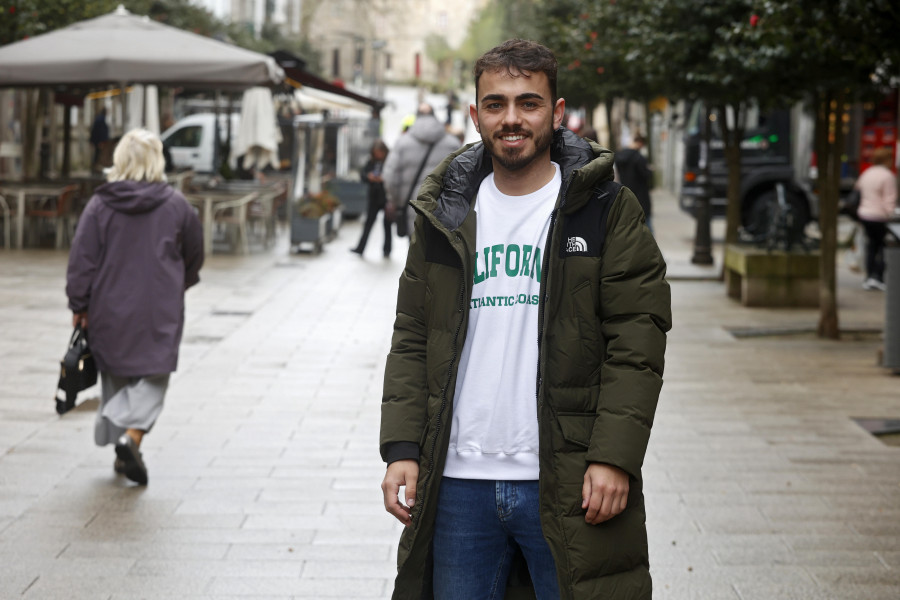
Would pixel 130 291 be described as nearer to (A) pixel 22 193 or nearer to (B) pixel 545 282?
(B) pixel 545 282

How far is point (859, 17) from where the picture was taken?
902 cm

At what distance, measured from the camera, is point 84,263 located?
632 cm

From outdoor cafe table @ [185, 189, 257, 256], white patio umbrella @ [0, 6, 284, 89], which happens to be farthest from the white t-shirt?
outdoor cafe table @ [185, 189, 257, 256]

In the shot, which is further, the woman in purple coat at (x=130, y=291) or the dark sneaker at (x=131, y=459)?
the woman in purple coat at (x=130, y=291)

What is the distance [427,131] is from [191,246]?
5963mm

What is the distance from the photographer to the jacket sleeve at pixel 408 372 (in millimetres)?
2984

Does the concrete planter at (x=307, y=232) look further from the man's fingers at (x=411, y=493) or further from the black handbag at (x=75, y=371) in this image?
the man's fingers at (x=411, y=493)

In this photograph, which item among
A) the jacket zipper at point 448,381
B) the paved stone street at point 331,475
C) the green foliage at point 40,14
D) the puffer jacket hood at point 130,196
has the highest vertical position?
the green foliage at point 40,14

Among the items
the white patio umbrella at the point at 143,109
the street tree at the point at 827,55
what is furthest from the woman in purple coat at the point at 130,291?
the white patio umbrella at the point at 143,109

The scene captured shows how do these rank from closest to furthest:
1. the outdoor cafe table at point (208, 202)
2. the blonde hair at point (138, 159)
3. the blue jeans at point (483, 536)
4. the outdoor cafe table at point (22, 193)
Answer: the blue jeans at point (483, 536) → the blonde hair at point (138, 159) → the outdoor cafe table at point (22, 193) → the outdoor cafe table at point (208, 202)

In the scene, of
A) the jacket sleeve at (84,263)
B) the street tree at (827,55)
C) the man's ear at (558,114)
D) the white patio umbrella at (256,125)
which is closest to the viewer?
the man's ear at (558,114)

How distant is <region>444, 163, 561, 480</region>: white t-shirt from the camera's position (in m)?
2.90

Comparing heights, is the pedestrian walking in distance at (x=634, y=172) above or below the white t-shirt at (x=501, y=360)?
above

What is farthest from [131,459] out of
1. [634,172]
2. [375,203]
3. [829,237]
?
[375,203]
